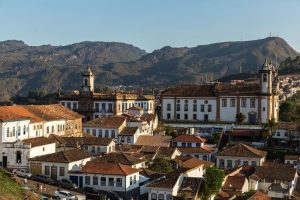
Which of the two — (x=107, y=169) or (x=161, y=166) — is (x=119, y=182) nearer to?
(x=107, y=169)

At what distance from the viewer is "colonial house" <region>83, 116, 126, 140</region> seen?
174 feet

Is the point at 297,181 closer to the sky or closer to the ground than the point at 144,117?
closer to the ground

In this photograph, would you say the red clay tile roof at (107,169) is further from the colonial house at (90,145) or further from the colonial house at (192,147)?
the colonial house at (192,147)

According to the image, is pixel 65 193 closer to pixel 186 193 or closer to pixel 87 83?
pixel 186 193

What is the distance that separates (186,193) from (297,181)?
11.6m

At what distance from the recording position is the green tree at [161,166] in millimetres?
40531

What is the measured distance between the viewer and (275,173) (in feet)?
130

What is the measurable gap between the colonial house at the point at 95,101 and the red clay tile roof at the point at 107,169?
107ft

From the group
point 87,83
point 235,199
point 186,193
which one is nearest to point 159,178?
point 186,193

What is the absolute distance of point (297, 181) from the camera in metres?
39.9

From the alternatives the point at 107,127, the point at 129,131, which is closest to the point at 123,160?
the point at 129,131

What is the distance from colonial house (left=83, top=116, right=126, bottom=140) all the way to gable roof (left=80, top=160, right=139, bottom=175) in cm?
1622

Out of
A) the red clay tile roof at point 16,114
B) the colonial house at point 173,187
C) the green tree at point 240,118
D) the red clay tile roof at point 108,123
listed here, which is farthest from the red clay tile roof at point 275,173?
the green tree at point 240,118

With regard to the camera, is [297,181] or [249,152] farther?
[249,152]
